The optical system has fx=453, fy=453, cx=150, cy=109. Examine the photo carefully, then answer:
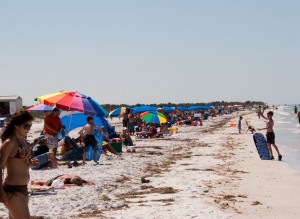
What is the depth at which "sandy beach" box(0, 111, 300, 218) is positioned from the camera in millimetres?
7062

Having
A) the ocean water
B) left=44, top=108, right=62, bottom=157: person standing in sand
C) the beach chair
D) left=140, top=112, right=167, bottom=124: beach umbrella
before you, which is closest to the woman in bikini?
left=44, top=108, right=62, bottom=157: person standing in sand

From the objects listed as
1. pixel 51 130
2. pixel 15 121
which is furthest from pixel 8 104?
pixel 15 121

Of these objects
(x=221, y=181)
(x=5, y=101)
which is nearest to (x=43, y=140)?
(x=221, y=181)

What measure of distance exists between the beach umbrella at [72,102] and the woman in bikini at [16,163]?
27.2 ft

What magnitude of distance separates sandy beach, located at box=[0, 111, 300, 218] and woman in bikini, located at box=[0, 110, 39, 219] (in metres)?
2.51

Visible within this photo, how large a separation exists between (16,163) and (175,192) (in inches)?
189

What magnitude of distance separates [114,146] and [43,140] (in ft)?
14.0

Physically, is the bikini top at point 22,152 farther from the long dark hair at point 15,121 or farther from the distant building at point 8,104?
the distant building at point 8,104

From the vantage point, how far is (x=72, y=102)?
42.2 ft

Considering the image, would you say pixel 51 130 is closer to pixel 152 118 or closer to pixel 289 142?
pixel 152 118

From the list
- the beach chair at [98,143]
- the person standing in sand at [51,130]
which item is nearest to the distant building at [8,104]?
the beach chair at [98,143]

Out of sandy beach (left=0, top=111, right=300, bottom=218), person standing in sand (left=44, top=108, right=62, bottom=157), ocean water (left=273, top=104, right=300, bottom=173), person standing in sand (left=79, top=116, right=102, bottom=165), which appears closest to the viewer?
sandy beach (left=0, top=111, right=300, bottom=218)

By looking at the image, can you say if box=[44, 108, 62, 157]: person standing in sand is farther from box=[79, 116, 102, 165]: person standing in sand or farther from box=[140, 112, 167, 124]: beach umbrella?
box=[140, 112, 167, 124]: beach umbrella

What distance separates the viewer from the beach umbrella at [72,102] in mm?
12711
